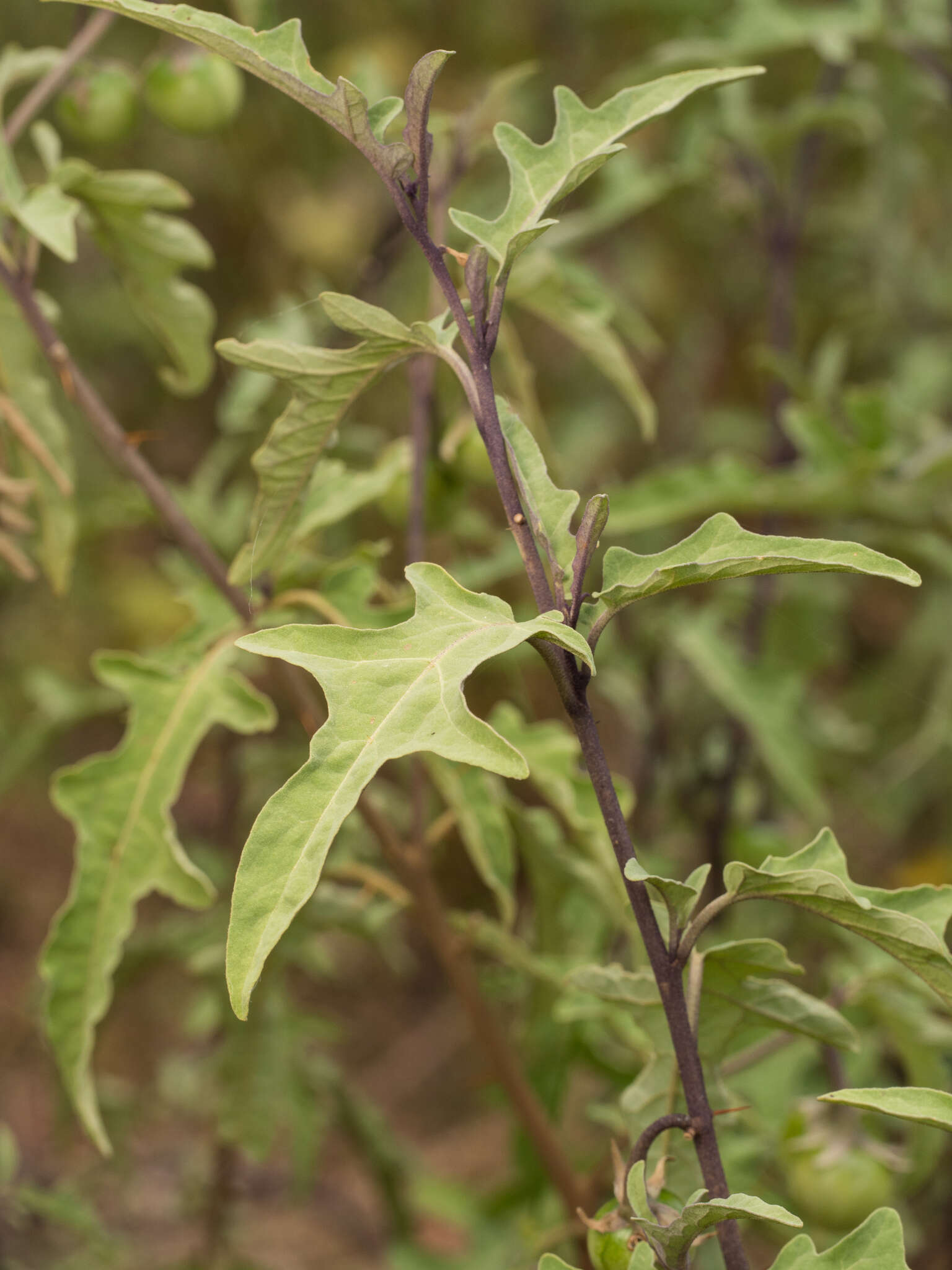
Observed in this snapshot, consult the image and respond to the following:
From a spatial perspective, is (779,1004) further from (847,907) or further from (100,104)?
(100,104)

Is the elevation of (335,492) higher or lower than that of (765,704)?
higher

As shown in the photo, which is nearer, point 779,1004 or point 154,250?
point 779,1004

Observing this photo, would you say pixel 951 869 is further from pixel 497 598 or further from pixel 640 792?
pixel 497 598

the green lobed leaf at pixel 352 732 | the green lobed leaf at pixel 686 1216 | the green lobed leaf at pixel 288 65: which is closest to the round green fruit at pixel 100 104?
the green lobed leaf at pixel 288 65

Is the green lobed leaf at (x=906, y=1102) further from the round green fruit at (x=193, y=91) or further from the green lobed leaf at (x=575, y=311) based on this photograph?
the round green fruit at (x=193, y=91)

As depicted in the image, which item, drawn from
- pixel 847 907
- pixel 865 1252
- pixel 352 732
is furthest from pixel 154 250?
pixel 865 1252

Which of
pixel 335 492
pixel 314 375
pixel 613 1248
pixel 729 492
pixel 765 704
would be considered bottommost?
pixel 765 704

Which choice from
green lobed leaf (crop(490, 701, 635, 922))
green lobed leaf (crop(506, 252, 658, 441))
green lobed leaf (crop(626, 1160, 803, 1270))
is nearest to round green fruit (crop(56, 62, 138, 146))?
green lobed leaf (crop(506, 252, 658, 441))

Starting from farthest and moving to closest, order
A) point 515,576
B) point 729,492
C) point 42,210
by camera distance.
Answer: point 515,576 → point 729,492 → point 42,210
